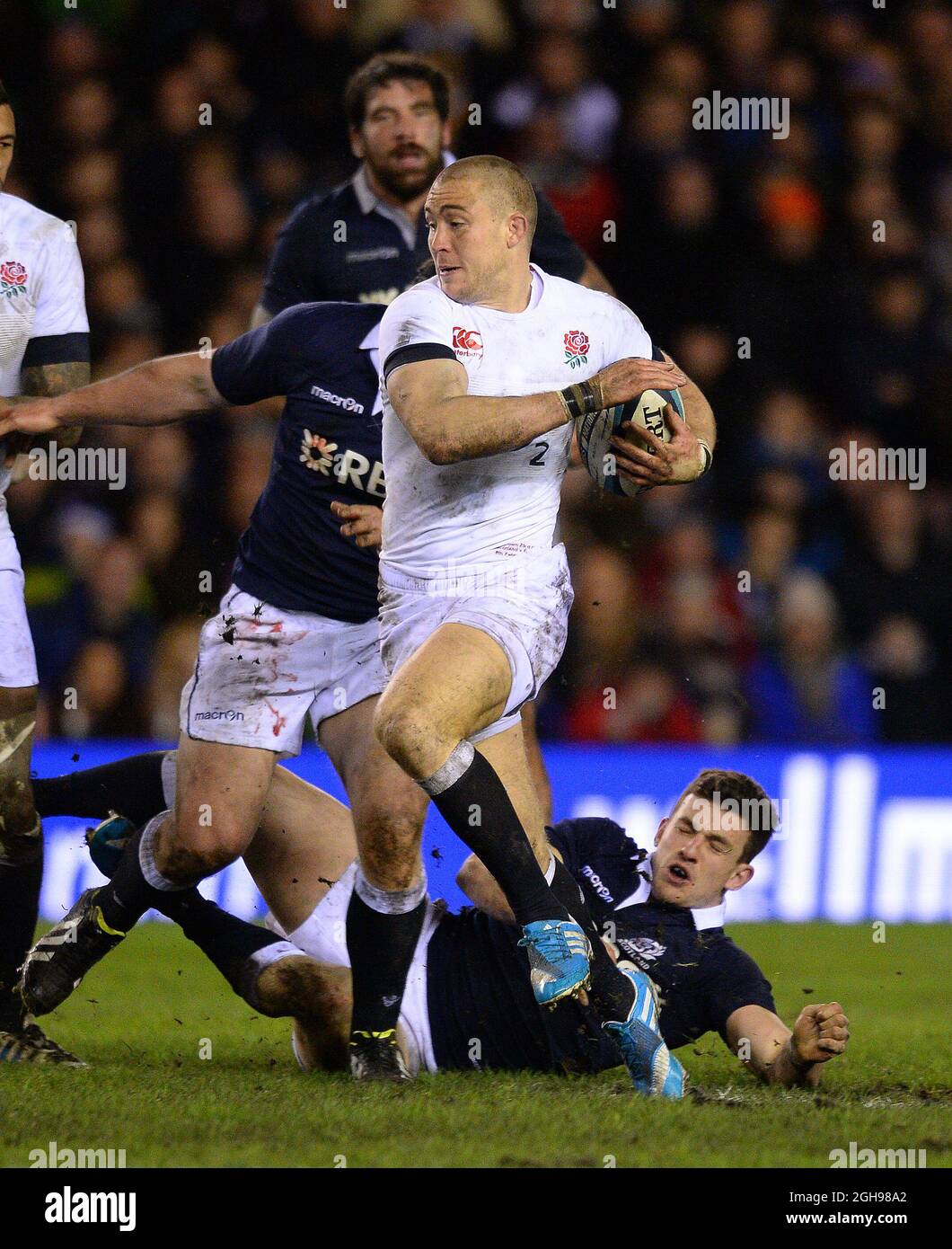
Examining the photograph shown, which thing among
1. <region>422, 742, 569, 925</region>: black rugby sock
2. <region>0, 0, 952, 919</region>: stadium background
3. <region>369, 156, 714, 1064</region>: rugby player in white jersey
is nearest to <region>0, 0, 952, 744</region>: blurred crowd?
<region>0, 0, 952, 919</region>: stadium background

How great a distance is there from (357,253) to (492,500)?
7.45ft

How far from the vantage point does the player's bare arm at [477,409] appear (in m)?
3.93

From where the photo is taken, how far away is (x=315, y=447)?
4941 millimetres

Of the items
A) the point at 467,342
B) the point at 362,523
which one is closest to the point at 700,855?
the point at 362,523

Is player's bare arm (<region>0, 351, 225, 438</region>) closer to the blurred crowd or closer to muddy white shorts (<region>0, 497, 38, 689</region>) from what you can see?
muddy white shorts (<region>0, 497, 38, 689</region>)

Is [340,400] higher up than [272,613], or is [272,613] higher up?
[340,400]

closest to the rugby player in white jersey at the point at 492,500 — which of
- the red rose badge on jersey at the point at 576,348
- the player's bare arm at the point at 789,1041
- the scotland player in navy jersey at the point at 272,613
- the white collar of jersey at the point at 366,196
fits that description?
the red rose badge on jersey at the point at 576,348

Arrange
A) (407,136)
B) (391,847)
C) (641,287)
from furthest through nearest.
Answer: (641,287) < (407,136) < (391,847)

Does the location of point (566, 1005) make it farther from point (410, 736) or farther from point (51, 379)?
point (51, 379)

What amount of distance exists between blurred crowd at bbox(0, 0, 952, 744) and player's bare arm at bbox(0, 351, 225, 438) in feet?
10.9

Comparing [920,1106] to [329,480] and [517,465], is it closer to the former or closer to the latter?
[517,465]

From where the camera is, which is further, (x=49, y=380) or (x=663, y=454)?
(x=49, y=380)

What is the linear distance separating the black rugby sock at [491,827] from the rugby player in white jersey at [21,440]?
150 centimetres

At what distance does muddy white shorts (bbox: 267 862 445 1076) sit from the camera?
445cm
